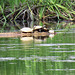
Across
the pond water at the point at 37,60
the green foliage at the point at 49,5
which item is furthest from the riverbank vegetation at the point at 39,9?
the pond water at the point at 37,60

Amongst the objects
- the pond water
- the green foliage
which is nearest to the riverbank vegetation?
the green foliage

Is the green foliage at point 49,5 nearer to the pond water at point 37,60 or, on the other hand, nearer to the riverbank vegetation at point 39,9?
the riverbank vegetation at point 39,9

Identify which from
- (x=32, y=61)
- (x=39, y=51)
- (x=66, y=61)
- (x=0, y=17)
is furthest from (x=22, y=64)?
(x=0, y=17)

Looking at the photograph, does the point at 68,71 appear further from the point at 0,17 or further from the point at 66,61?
the point at 0,17

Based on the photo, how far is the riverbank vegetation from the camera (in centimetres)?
2161

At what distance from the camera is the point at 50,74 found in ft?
17.1

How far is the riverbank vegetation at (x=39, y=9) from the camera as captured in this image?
21609mm

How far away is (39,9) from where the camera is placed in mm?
22953

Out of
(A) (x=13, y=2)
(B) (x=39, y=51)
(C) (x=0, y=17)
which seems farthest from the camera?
(C) (x=0, y=17)

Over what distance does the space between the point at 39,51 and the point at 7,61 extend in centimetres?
138

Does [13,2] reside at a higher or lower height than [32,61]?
higher

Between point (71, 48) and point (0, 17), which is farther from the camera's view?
point (0, 17)

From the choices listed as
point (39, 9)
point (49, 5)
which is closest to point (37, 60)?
point (49, 5)

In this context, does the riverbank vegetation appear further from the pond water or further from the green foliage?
the pond water
